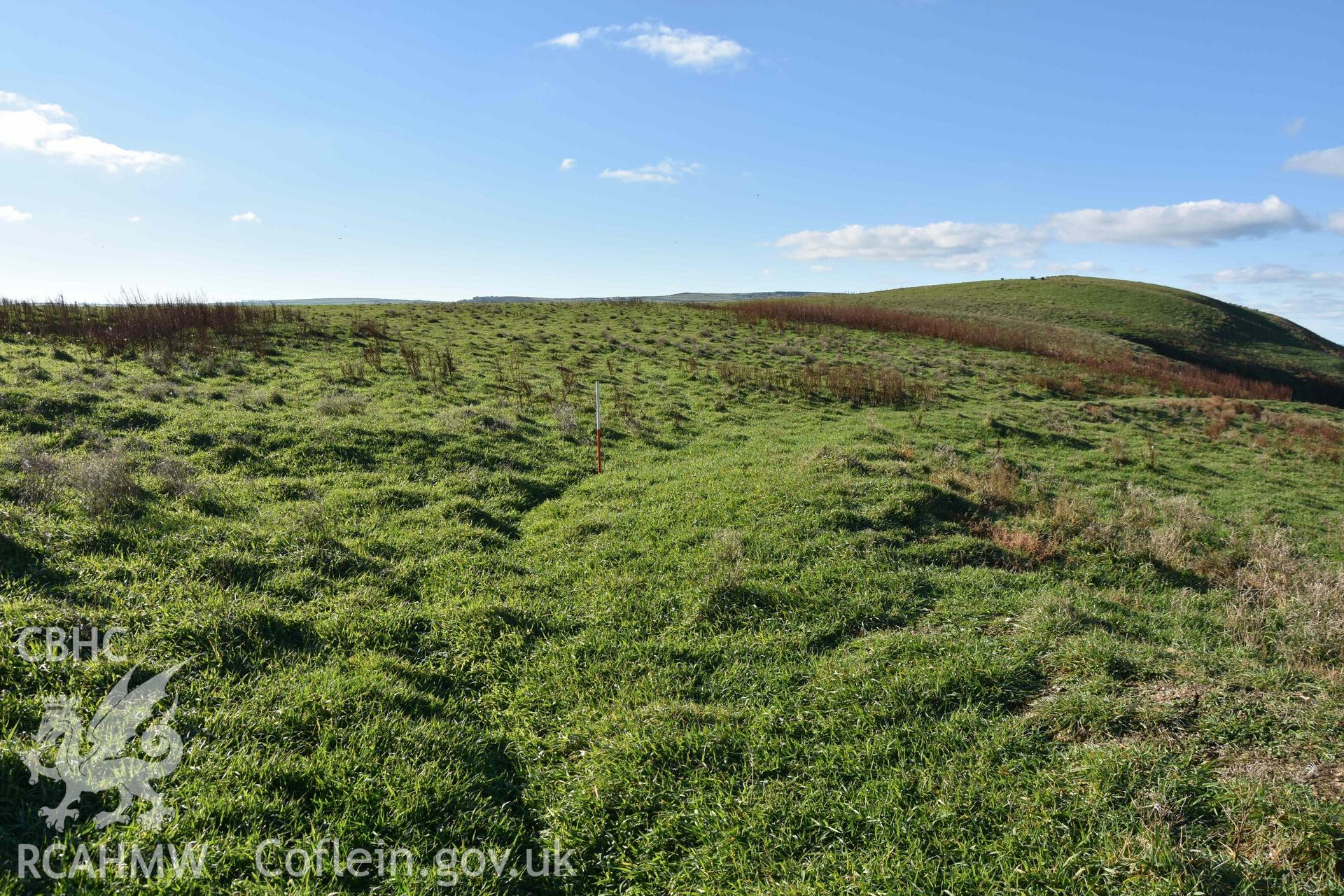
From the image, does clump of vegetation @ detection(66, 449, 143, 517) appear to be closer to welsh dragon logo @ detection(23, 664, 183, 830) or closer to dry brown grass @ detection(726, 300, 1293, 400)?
welsh dragon logo @ detection(23, 664, 183, 830)

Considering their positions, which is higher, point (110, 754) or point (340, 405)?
point (340, 405)

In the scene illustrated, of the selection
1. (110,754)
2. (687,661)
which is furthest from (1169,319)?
(110,754)

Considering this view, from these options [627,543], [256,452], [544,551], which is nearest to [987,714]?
[627,543]

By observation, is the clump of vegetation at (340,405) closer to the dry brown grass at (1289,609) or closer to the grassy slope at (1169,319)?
the dry brown grass at (1289,609)

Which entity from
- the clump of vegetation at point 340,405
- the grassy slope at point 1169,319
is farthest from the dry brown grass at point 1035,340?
the clump of vegetation at point 340,405

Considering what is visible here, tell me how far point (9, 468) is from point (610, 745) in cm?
1013

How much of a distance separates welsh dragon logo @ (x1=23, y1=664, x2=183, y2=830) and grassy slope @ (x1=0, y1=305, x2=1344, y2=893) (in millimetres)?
96

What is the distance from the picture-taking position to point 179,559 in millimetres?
6734

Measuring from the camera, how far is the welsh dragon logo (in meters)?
3.51

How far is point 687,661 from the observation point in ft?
19.5

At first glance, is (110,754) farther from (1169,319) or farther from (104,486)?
(1169,319)

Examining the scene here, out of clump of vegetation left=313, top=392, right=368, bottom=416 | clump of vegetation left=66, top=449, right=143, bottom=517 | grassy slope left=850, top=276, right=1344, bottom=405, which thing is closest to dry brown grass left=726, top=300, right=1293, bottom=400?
grassy slope left=850, top=276, right=1344, bottom=405

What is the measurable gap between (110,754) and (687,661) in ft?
14.0

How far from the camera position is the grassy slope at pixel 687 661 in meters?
3.66
